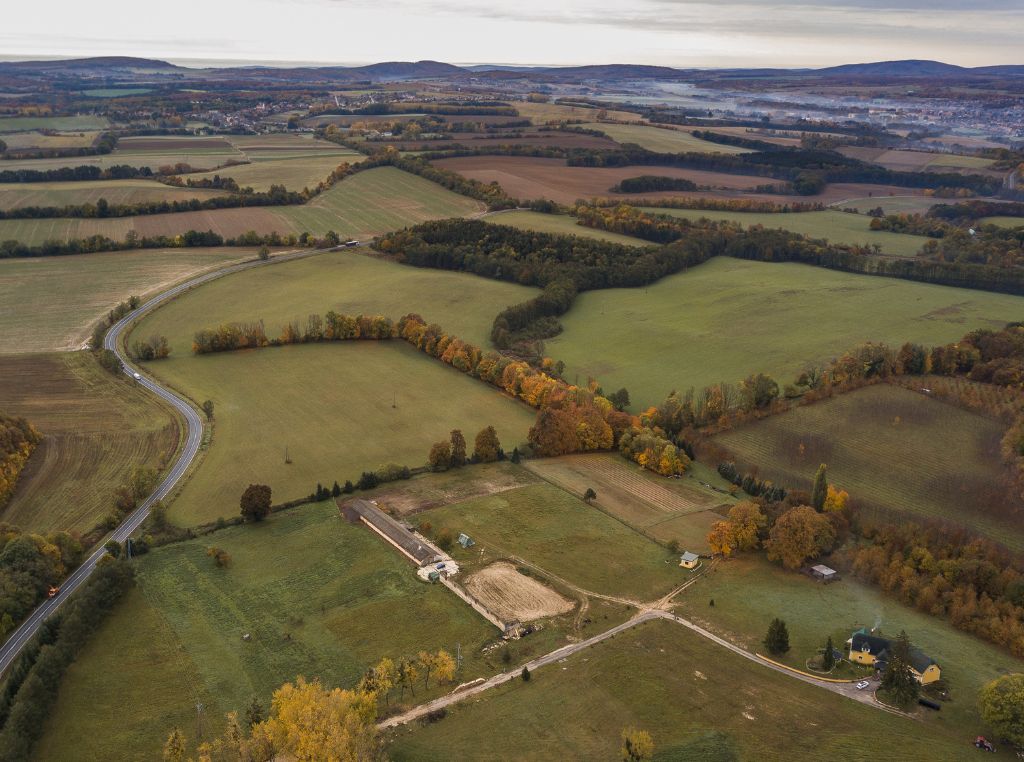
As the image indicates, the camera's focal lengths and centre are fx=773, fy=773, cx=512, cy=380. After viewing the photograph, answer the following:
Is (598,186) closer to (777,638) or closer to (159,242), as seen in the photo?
(159,242)

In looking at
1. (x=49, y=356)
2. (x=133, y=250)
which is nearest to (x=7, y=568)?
(x=49, y=356)

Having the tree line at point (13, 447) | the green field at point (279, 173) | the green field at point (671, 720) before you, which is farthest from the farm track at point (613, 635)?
the green field at point (279, 173)

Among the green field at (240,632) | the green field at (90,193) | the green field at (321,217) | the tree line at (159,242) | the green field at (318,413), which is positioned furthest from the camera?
the green field at (90,193)

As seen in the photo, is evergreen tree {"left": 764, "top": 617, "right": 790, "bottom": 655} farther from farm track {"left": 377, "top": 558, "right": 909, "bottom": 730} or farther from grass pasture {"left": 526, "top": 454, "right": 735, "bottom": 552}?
grass pasture {"left": 526, "top": 454, "right": 735, "bottom": 552}

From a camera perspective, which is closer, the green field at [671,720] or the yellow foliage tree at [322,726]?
the yellow foliage tree at [322,726]

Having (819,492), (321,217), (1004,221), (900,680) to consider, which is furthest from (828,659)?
(1004,221)

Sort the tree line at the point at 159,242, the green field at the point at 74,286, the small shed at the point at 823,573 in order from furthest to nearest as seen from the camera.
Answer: the tree line at the point at 159,242
the green field at the point at 74,286
the small shed at the point at 823,573

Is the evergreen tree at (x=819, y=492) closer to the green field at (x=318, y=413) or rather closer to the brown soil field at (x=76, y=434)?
the green field at (x=318, y=413)
